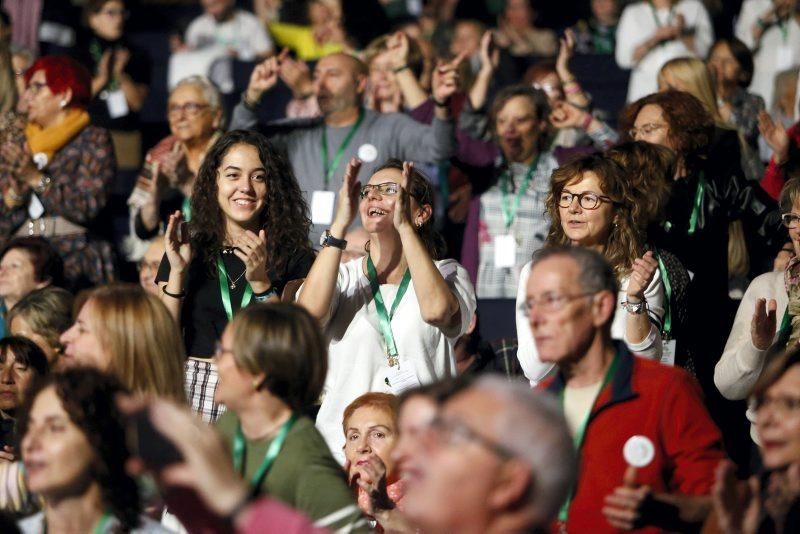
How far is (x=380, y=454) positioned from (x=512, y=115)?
9.16 ft

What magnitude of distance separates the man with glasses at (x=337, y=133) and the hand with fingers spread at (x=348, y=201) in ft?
5.96

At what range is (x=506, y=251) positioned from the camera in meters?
7.09

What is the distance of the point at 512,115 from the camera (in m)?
7.26

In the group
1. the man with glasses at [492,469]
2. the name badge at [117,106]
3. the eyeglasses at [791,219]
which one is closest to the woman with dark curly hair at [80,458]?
the man with glasses at [492,469]

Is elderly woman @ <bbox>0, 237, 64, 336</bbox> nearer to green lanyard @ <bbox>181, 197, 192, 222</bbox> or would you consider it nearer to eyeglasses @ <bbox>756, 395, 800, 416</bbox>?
green lanyard @ <bbox>181, 197, 192, 222</bbox>

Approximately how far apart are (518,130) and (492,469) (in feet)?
14.6

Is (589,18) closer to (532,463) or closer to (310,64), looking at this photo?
(310,64)

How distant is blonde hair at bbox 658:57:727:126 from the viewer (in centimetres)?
710

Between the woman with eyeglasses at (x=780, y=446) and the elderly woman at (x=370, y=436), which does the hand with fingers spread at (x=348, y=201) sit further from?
the woman with eyeglasses at (x=780, y=446)

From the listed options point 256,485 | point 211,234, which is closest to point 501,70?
point 211,234

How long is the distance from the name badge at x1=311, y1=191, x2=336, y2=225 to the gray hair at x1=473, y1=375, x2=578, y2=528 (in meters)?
3.98

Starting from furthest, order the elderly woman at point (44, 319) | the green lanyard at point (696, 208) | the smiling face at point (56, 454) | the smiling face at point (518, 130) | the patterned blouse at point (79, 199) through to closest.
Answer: the patterned blouse at point (79, 199) < the smiling face at point (518, 130) < the elderly woman at point (44, 319) < the green lanyard at point (696, 208) < the smiling face at point (56, 454)

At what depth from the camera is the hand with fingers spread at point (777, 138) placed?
682 centimetres

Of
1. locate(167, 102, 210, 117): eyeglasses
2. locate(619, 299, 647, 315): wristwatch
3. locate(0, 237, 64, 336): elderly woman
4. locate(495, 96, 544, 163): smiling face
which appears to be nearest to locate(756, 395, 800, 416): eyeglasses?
locate(619, 299, 647, 315): wristwatch
